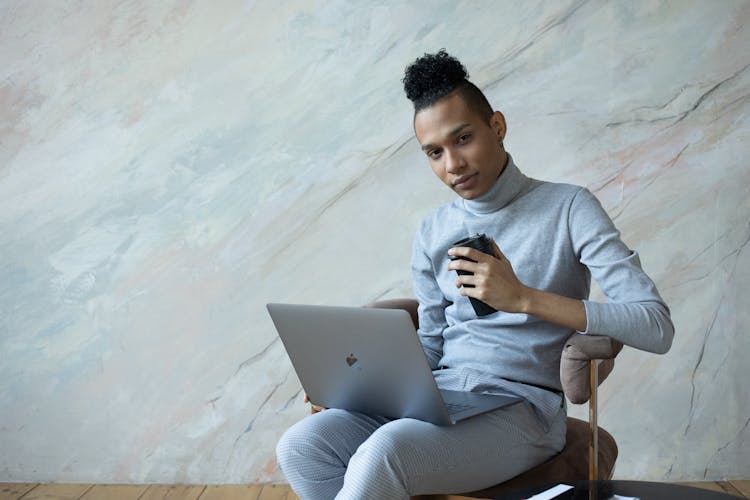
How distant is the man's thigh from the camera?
4.10 feet

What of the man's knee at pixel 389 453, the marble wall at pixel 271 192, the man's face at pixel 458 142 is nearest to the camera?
the man's knee at pixel 389 453

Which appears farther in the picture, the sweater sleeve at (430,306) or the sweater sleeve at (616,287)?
the sweater sleeve at (430,306)

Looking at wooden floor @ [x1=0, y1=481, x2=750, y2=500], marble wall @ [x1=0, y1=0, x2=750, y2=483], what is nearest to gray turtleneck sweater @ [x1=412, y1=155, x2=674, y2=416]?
marble wall @ [x1=0, y1=0, x2=750, y2=483]

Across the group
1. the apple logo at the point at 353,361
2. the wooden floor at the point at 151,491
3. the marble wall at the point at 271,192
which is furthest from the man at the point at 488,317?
the wooden floor at the point at 151,491

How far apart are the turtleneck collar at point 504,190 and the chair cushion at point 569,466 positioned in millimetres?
460

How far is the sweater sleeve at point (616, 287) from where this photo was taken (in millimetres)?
1311

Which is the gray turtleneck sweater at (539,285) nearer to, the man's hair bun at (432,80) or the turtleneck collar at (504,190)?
the turtleneck collar at (504,190)

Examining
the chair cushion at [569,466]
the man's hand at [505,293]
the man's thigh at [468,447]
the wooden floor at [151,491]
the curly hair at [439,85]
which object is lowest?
the wooden floor at [151,491]

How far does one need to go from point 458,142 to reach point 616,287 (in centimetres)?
39

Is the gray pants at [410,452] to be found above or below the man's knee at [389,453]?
below

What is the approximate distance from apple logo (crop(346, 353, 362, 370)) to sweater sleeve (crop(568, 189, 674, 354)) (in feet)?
1.24

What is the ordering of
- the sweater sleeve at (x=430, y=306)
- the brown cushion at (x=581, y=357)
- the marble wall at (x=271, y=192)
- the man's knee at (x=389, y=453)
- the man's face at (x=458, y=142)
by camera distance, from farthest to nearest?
the marble wall at (x=271, y=192) < the sweater sleeve at (x=430, y=306) < the man's face at (x=458, y=142) < the brown cushion at (x=581, y=357) < the man's knee at (x=389, y=453)

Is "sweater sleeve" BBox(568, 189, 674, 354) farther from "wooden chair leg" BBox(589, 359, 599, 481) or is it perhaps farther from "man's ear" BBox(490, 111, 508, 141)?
"man's ear" BBox(490, 111, 508, 141)

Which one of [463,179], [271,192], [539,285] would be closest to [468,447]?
[539,285]
